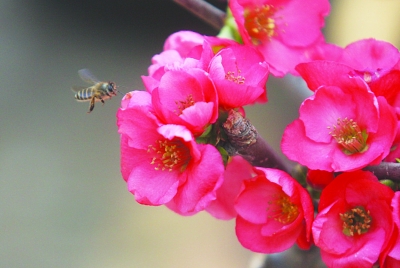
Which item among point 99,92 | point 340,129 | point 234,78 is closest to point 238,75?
point 234,78

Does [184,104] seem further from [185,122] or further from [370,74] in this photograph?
[370,74]

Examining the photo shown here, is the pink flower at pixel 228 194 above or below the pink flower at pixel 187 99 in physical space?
below

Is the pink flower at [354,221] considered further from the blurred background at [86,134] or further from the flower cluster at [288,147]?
the blurred background at [86,134]

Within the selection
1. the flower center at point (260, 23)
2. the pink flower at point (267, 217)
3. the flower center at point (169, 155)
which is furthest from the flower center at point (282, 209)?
the flower center at point (260, 23)

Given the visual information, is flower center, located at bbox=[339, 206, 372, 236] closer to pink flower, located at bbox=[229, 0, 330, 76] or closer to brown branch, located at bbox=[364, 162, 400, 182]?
brown branch, located at bbox=[364, 162, 400, 182]

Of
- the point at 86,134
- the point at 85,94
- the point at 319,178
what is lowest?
the point at 86,134

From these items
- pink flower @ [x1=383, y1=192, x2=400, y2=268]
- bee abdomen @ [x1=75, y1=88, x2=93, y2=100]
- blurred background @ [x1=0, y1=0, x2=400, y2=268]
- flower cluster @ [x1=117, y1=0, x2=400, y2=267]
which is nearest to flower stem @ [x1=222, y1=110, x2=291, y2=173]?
flower cluster @ [x1=117, y1=0, x2=400, y2=267]
